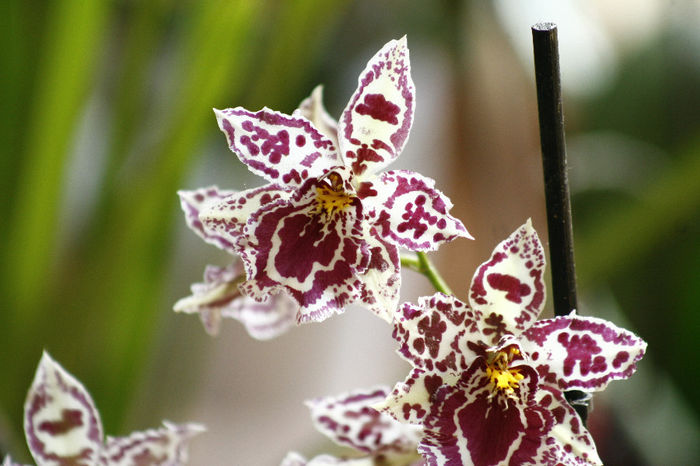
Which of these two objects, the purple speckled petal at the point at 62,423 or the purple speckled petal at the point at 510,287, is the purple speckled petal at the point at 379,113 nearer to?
the purple speckled petal at the point at 510,287

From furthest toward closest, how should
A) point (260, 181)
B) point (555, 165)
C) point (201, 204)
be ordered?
point (260, 181) → point (201, 204) → point (555, 165)

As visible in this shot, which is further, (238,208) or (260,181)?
(260,181)

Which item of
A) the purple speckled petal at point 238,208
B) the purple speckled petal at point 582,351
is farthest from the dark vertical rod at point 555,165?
the purple speckled petal at point 238,208

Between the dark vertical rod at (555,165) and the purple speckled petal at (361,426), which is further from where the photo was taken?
the purple speckled petal at (361,426)

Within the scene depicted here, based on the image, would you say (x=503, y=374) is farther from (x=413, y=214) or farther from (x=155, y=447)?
(x=155, y=447)

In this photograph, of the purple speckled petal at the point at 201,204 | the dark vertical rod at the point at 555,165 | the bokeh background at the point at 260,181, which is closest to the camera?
the dark vertical rod at the point at 555,165

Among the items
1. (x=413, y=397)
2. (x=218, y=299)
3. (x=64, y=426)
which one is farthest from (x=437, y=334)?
(x=64, y=426)

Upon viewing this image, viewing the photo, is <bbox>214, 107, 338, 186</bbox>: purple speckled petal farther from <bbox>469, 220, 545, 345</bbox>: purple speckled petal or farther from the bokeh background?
the bokeh background
